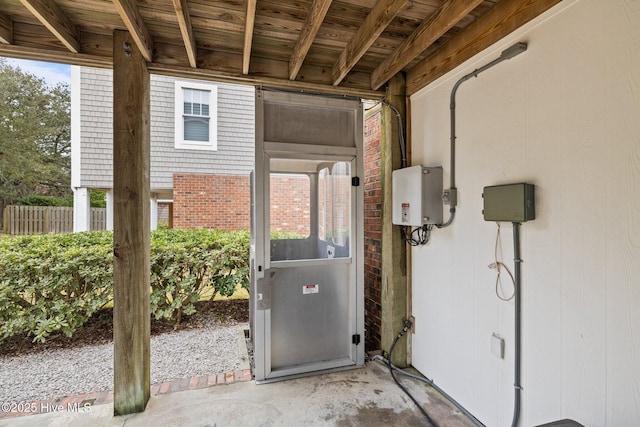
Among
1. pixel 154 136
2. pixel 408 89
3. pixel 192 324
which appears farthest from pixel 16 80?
pixel 408 89

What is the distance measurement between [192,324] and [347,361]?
2.39 metres

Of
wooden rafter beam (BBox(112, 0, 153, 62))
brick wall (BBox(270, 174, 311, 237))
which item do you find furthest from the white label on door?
wooden rafter beam (BBox(112, 0, 153, 62))

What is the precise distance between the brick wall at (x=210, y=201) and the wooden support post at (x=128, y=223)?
4.55 meters

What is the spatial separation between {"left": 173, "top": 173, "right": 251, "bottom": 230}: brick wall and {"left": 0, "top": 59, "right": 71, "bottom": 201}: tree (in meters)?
7.89

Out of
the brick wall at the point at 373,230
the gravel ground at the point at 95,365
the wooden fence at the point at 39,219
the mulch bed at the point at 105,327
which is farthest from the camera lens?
the wooden fence at the point at 39,219

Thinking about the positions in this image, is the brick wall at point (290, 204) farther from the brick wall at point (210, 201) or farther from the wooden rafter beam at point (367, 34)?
the brick wall at point (210, 201)

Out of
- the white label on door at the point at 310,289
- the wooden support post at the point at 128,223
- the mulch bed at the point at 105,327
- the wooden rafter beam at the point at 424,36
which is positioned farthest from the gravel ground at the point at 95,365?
the wooden rafter beam at the point at 424,36

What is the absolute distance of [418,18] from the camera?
7.11 feet

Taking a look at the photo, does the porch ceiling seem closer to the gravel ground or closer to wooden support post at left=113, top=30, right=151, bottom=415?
wooden support post at left=113, top=30, right=151, bottom=415

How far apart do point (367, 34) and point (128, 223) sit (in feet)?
7.28

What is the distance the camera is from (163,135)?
261 inches

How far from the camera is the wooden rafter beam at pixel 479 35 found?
1783 mm

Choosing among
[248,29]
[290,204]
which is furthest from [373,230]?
[248,29]

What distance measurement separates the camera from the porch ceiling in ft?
6.35
